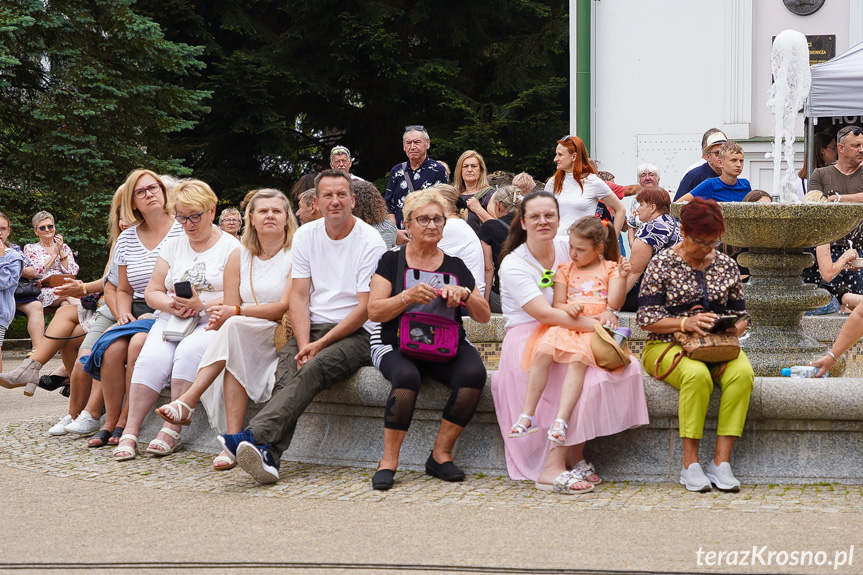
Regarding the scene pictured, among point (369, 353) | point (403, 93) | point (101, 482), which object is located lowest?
point (101, 482)

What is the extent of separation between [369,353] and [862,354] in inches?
177

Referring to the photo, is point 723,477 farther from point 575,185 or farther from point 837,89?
point 837,89

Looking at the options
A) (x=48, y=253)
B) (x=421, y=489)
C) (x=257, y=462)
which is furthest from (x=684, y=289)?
(x=48, y=253)

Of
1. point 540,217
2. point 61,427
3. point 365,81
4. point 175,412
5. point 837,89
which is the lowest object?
point 61,427

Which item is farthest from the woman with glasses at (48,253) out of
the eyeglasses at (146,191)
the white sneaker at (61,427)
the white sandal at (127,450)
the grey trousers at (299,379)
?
the grey trousers at (299,379)

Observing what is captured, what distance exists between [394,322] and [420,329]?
309 mm

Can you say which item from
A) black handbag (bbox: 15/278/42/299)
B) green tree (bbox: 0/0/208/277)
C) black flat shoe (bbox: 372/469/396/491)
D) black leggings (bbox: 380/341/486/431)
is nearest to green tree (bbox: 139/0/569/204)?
green tree (bbox: 0/0/208/277)

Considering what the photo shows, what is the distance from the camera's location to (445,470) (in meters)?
6.02

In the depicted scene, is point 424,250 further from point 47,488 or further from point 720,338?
point 47,488

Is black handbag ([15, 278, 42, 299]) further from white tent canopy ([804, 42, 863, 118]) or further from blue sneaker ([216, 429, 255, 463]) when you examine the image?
white tent canopy ([804, 42, 863, 118])

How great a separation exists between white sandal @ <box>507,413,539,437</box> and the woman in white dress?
5.37 feet

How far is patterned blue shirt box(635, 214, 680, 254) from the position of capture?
8.64 metres

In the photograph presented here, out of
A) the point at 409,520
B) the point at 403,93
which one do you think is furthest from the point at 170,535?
the point at 403,93

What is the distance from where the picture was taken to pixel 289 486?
599 centimetres
